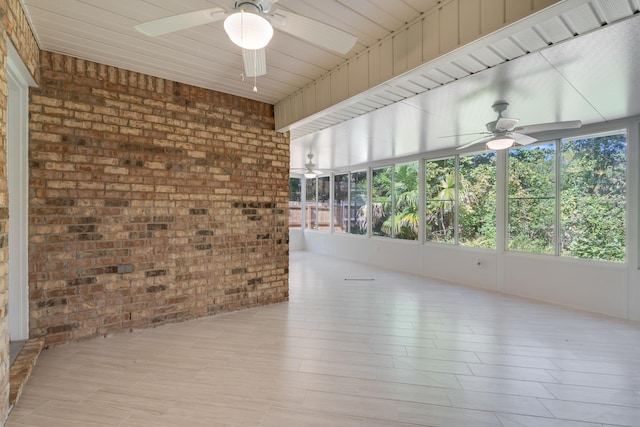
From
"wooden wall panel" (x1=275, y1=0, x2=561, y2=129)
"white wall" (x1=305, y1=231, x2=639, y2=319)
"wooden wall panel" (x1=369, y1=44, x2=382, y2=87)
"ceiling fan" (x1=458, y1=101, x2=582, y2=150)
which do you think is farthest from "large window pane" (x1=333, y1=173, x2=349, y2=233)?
"wooden wall panel" (x1=369, y1=44, x2=382, y2=87)

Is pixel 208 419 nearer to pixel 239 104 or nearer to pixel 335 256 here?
pixel 239 104

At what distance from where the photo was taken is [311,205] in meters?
10.7

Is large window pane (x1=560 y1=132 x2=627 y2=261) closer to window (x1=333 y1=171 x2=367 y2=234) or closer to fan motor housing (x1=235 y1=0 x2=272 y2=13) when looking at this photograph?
window (x1=333 y1=171 x2=367 y2=234)

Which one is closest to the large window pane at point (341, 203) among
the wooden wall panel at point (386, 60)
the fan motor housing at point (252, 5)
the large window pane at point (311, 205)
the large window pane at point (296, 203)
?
the large window pane at point (311, 205)

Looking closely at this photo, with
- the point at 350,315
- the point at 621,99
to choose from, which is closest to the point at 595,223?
the point at 621,99

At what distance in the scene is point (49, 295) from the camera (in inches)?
116

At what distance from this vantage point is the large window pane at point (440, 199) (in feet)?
21.1

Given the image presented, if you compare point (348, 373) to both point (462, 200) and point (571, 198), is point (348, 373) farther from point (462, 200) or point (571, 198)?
point (462, 200)

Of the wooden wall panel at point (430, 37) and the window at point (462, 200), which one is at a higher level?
the wooden wall panel at point (430, 37)

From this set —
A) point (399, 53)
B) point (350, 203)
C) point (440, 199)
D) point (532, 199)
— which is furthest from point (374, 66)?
point (350, 203)

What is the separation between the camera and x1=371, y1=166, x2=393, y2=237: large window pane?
7.93 metres

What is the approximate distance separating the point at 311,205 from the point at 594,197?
747 centimetres

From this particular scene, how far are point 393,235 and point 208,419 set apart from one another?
6294 mm

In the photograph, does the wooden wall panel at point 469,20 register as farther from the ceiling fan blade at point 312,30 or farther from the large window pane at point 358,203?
the large window pane at point 358,203
